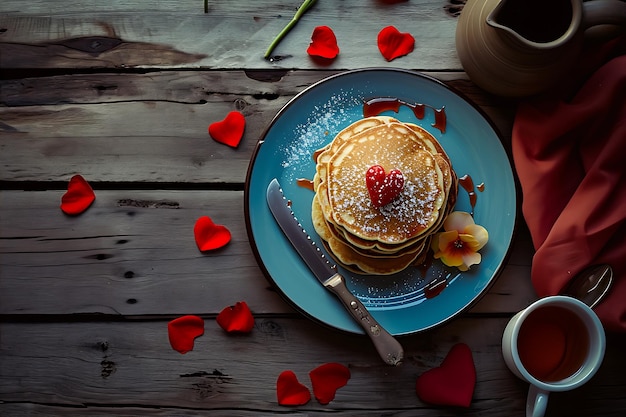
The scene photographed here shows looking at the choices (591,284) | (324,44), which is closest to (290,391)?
(591,284)

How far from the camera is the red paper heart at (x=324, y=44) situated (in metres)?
1.41

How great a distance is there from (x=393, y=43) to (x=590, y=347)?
2.49 feet

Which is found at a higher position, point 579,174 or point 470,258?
point 579,174

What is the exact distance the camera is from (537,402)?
1191mm

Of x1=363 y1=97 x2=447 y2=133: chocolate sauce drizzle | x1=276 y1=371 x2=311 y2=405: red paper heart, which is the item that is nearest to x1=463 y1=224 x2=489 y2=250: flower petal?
x1=363 y1=97 x2=447 y2=133: chocolate sauce drizzle

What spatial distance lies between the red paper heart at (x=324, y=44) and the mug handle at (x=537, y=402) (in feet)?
2.70

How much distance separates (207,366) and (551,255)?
0.75 m

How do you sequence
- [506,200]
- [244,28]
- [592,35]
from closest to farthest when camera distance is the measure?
1. [592,35]
2. [506,200]
3. [244,28]

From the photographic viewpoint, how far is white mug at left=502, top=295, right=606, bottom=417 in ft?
3.90

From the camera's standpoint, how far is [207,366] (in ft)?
4.37

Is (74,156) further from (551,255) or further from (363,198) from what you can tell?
(551,255)

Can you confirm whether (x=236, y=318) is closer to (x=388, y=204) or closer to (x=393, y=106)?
(x=388, y=204)

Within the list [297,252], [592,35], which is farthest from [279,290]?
[592,35]

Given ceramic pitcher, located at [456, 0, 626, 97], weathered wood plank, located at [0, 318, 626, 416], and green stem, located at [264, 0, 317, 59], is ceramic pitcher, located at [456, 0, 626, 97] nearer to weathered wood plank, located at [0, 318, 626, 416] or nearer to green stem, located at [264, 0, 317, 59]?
green stem, located at [264, 0, 317, 59]
